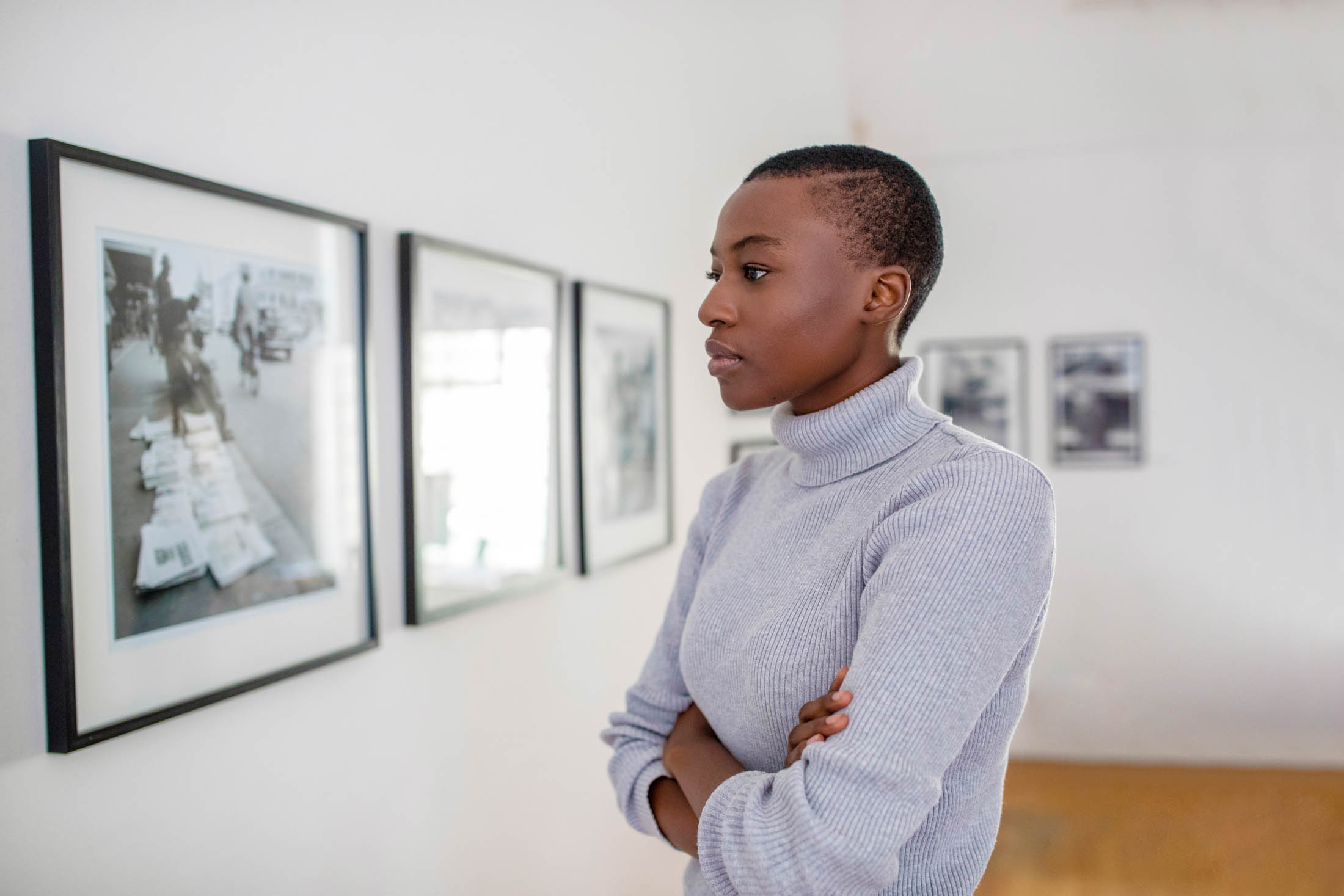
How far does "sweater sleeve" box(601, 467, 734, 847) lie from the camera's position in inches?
47.5

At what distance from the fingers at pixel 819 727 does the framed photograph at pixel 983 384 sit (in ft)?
12.6

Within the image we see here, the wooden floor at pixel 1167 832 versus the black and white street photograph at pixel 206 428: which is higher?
the black and white street photograph at pixel 206 428

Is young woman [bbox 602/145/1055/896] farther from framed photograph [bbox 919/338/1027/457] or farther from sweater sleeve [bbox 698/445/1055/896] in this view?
framed photograph [bbox 919/338/1027/457]

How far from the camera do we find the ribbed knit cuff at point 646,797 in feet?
3.86

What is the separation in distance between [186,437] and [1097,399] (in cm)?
423

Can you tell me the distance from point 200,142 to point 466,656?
0.98m

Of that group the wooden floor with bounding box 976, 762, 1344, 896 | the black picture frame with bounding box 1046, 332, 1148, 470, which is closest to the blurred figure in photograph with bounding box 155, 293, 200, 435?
the wooden floor with bounding box 976, 762, 1344, 896

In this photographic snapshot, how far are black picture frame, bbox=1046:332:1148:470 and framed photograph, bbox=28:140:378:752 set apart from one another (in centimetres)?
385

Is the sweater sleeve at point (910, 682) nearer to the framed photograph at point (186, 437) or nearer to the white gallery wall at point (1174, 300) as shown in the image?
the framed photograph at point (186, 437)

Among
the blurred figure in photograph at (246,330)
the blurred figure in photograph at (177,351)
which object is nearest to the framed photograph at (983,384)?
the blurred figure in photograph at (246,330)

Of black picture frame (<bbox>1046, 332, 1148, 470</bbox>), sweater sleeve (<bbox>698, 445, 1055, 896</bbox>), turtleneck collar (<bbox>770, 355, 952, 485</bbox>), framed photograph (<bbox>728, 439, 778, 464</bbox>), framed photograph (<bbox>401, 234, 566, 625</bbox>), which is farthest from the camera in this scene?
black picture frame (<bbox>1046, 332, 1148, 470</bbox>)

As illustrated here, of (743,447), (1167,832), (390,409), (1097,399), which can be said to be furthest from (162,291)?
(1097,399)

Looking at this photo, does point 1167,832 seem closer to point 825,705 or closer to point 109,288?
point 825,705

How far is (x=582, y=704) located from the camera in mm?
2221
